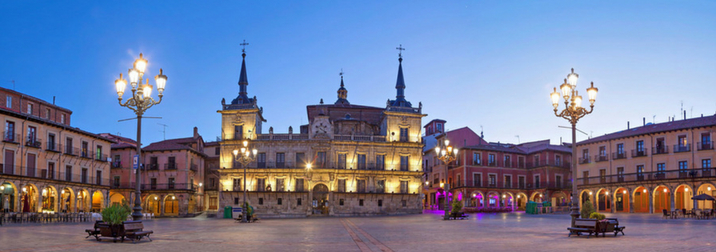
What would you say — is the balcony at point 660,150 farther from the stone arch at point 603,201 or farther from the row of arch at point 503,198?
the row of arch at point 503,198

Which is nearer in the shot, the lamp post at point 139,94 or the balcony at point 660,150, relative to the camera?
the lamp post at point 139,94

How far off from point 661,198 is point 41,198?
51631 mm

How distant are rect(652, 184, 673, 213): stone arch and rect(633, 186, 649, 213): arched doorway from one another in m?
0.90

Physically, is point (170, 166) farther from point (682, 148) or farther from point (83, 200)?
point (682, 148)

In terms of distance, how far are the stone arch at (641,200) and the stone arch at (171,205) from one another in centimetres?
4494

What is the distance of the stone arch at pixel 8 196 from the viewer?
39094mm

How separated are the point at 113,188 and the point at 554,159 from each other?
160ft

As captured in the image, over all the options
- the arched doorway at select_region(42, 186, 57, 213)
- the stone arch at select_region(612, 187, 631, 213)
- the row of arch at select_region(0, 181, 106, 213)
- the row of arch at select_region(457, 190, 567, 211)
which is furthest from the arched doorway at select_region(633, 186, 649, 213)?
the arched doorway at select_region(42, 186, 57, 213)

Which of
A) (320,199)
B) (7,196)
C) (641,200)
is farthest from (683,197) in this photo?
(7,196)

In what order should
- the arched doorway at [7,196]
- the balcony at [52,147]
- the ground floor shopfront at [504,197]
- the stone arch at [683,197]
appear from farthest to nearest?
the ground floor shopfront at [504,197] → the stone arch at [683,197] → the balcony at [52,147] → the arched doorway at [7,196]

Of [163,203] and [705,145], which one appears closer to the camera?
[705,145]

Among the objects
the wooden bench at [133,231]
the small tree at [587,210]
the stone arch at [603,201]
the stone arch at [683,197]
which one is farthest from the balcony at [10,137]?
the stone arch at [683,197]

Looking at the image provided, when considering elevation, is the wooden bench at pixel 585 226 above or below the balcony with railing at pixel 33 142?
below

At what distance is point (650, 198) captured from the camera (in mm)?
51781
